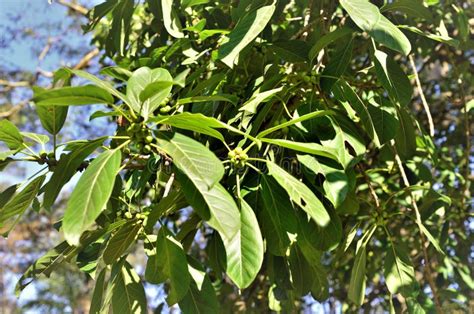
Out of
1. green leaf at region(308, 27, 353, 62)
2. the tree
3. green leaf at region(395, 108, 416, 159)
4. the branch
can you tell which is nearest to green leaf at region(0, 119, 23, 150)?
the tree

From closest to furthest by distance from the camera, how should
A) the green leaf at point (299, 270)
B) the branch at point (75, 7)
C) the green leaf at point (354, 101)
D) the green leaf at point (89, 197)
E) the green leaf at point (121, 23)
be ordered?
1. the green leaf at point (89, 197)
2. the green leaf at point (354, 101)
3. the green leaf at point (299, 270)
4. the green leaf at point (121, 23)
5. the branch at point (75, 7)

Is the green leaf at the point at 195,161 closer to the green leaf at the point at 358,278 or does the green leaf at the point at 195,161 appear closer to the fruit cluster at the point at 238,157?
the fruit cluster at the point at 238,157

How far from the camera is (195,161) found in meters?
0.90

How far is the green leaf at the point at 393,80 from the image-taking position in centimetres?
125

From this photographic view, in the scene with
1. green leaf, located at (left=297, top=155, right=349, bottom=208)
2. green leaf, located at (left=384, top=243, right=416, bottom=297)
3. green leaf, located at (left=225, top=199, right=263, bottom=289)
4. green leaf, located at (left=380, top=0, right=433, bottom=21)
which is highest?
green leaf, located at (left=380, top=0, right=433, bottom=21)

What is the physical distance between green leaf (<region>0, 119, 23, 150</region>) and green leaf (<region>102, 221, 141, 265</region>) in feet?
0.82

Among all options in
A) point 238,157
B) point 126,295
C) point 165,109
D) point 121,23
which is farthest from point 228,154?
point 121,23

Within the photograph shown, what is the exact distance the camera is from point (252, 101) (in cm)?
120

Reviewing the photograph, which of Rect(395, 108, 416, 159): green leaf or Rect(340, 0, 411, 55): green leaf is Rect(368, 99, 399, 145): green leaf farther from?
Rect(340, 0, 411, 55): green leaf

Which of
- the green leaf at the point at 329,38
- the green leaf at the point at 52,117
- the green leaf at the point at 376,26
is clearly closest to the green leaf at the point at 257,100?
the green leaf at the point at 329,38

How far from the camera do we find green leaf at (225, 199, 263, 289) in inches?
40.5

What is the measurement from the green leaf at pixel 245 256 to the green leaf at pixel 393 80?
0.43 metres

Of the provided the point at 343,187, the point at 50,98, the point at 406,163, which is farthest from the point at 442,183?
the point at 50,98

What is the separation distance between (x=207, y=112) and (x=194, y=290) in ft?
1.21
